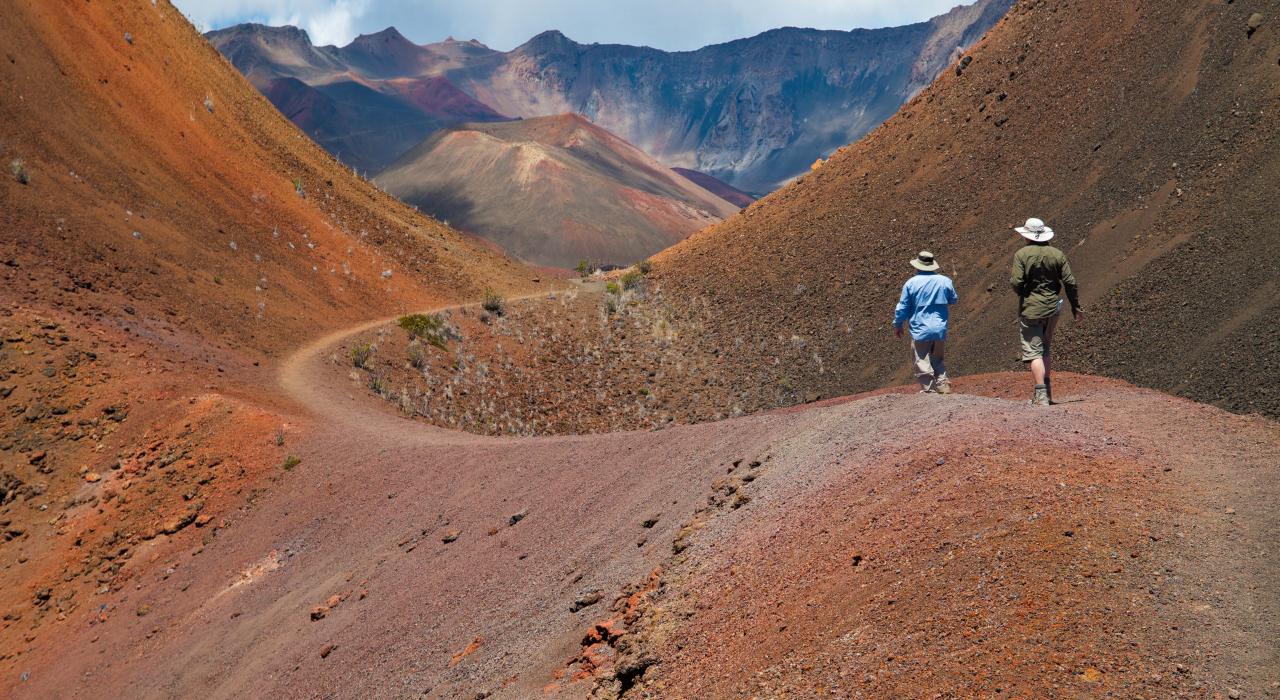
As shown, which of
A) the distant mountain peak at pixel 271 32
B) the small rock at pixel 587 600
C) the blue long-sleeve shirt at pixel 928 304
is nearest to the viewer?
the small rock at pixel 587 600

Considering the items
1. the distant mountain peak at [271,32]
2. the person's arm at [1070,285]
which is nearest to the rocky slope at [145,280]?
the person's arm at [1070,285]

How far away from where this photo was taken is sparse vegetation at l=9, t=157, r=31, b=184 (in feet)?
62.4

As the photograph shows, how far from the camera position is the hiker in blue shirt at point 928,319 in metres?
8.62

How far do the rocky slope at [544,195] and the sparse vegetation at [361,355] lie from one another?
5241cm

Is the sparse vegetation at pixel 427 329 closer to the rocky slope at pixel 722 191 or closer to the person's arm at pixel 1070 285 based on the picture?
the person's arm at pixel 1070 285

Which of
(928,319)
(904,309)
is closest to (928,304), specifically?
(928,319)

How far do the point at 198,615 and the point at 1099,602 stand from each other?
10.3m

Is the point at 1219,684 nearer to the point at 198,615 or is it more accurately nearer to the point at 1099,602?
the point at 1099,602

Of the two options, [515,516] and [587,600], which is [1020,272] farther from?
[515,516]

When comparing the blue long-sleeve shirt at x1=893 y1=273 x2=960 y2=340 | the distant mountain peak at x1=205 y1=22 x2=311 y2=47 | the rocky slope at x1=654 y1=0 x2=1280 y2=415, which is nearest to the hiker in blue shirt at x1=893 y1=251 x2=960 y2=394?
the blue long-sleeve shirt at x1=893 y1=273 x2=960 y2=340

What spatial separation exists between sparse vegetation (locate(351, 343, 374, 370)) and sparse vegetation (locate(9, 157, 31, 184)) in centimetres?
832

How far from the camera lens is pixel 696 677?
167 inches

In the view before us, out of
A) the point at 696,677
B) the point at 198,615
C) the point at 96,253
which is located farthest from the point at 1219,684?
the point at 96,253

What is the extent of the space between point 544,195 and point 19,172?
216ft
